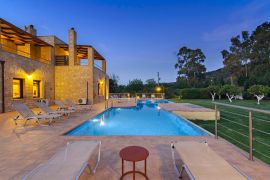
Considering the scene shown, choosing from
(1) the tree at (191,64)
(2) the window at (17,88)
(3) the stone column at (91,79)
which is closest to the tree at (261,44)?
(1) the tree at (191,64)

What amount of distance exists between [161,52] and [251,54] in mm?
Answer: 16664

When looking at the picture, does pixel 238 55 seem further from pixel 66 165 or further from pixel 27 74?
pixel 66 165

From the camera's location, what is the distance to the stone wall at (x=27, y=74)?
32.4 ft

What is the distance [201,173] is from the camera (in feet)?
6.64

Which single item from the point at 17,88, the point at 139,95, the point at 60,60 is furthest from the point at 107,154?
the point at 139,95

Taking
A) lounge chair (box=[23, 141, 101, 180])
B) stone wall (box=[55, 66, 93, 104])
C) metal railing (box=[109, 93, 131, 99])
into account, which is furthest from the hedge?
lounge chair (box=[23, 141, 101, 180])

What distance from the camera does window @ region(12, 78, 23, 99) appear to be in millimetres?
10905

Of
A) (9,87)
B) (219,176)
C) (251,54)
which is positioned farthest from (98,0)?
(251,54)

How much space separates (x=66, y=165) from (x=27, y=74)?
37.8 ft

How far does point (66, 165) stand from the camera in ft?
7.48

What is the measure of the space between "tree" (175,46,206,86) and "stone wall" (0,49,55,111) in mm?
30242

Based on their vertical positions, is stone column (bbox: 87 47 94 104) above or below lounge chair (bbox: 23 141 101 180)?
above

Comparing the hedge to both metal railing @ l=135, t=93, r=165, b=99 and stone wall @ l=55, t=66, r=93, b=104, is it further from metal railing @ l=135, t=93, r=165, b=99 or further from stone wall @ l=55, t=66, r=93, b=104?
stone wall @ l=55, t=66, r=93, b=104

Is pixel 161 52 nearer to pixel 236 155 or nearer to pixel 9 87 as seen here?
pixel 9 87
